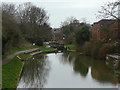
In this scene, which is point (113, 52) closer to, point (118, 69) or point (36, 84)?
point (118, 69)

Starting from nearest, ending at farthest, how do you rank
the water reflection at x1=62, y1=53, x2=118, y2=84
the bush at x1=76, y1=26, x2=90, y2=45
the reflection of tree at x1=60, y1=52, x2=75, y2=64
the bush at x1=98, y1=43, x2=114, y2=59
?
1. the water reflection at x1=62, y1=53, x2=118, y2=84
2. the bush at x1=98, y1=43, x2=114, y2=59
3. the reflection of tree at x1=60, y1=52, x2=75, y2=64
4. the bush at x1=76, y1=26, x2=90, y2=45

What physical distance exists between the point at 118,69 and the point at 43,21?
94.5 ft

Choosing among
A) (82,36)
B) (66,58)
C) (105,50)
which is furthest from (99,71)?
(82,36)

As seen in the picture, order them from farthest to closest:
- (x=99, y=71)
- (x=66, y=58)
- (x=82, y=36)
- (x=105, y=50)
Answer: (x=82, y=36) < (x=66, y=58) < (x=105, y=50) < (x=99, y=71)

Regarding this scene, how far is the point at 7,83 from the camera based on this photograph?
9031 mm

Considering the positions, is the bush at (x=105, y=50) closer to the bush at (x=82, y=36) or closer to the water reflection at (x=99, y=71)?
the water reflection at (x=99, y=71)

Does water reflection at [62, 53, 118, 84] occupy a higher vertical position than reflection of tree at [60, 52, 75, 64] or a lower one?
higher

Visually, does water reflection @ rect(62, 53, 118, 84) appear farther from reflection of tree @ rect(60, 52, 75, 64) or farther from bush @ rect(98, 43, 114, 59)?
reflection of tree @ rect(60, 52, 75, 64)

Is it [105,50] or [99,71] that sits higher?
[105,50]

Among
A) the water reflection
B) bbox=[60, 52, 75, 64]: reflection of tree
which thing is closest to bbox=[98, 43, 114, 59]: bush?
the water reflection

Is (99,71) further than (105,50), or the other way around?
(105,50)

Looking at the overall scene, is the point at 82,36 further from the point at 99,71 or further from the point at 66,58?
the point at 99,71

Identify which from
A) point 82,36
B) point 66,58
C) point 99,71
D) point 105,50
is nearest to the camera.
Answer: point 99,71

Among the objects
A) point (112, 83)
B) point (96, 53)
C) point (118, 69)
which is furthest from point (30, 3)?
point (112, 83)
